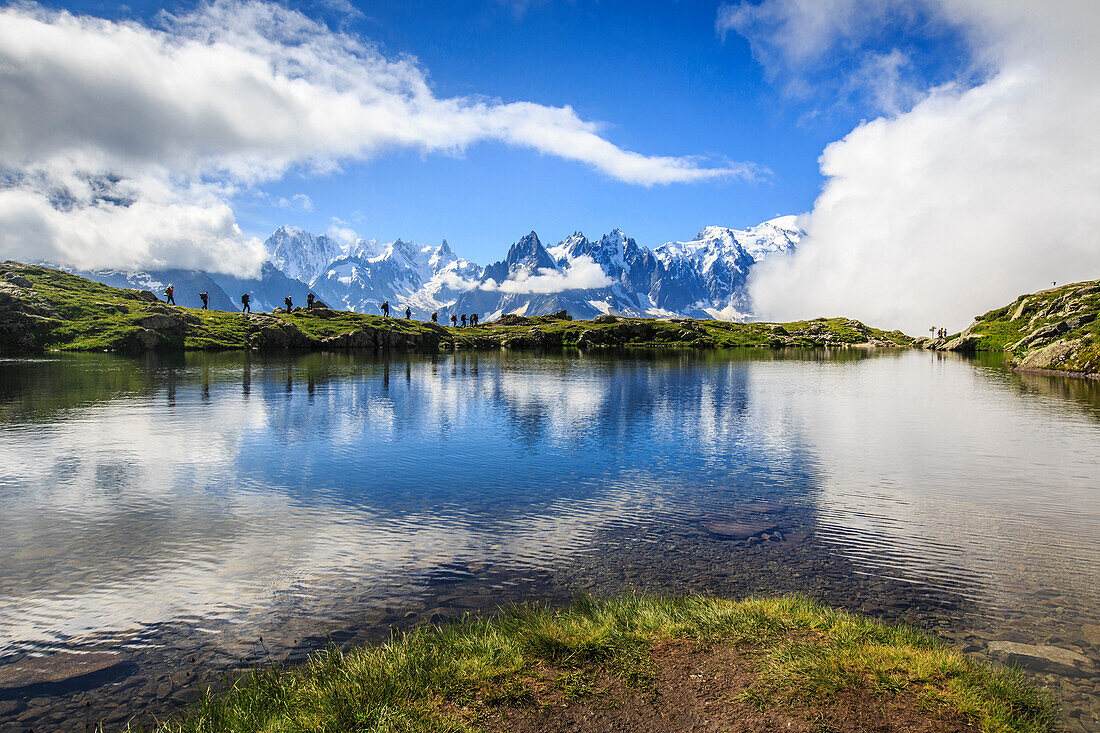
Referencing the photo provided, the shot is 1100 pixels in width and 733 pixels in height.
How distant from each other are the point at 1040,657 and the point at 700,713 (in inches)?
399

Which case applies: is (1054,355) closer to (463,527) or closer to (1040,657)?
(1040,657)

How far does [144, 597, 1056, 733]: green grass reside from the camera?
10727 millimetres

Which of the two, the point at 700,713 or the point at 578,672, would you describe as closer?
the point at 700,713

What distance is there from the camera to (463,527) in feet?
79.9

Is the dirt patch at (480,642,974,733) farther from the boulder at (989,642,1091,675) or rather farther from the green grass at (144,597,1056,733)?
the boulder at (989,642,1091,675)

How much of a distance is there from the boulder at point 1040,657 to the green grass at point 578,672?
A: 1.15 metres

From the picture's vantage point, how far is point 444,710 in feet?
35.5

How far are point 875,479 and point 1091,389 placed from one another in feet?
255

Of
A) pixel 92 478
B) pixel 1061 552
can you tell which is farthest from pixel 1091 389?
pixel 92 478

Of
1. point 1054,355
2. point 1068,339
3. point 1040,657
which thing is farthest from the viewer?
point 1068,339

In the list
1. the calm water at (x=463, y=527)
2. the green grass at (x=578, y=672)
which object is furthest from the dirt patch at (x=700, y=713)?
the calm water at (x=463, y=527)

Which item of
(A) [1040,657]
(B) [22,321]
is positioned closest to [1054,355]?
(A) [1040,657]

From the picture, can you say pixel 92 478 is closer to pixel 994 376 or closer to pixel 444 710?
pixel 444 710

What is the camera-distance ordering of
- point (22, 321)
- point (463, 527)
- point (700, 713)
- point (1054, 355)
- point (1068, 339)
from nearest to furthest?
point (700, 713) → point (463, 527) → point (1054, 355) → point (1068, 339) → point (22, 321)
